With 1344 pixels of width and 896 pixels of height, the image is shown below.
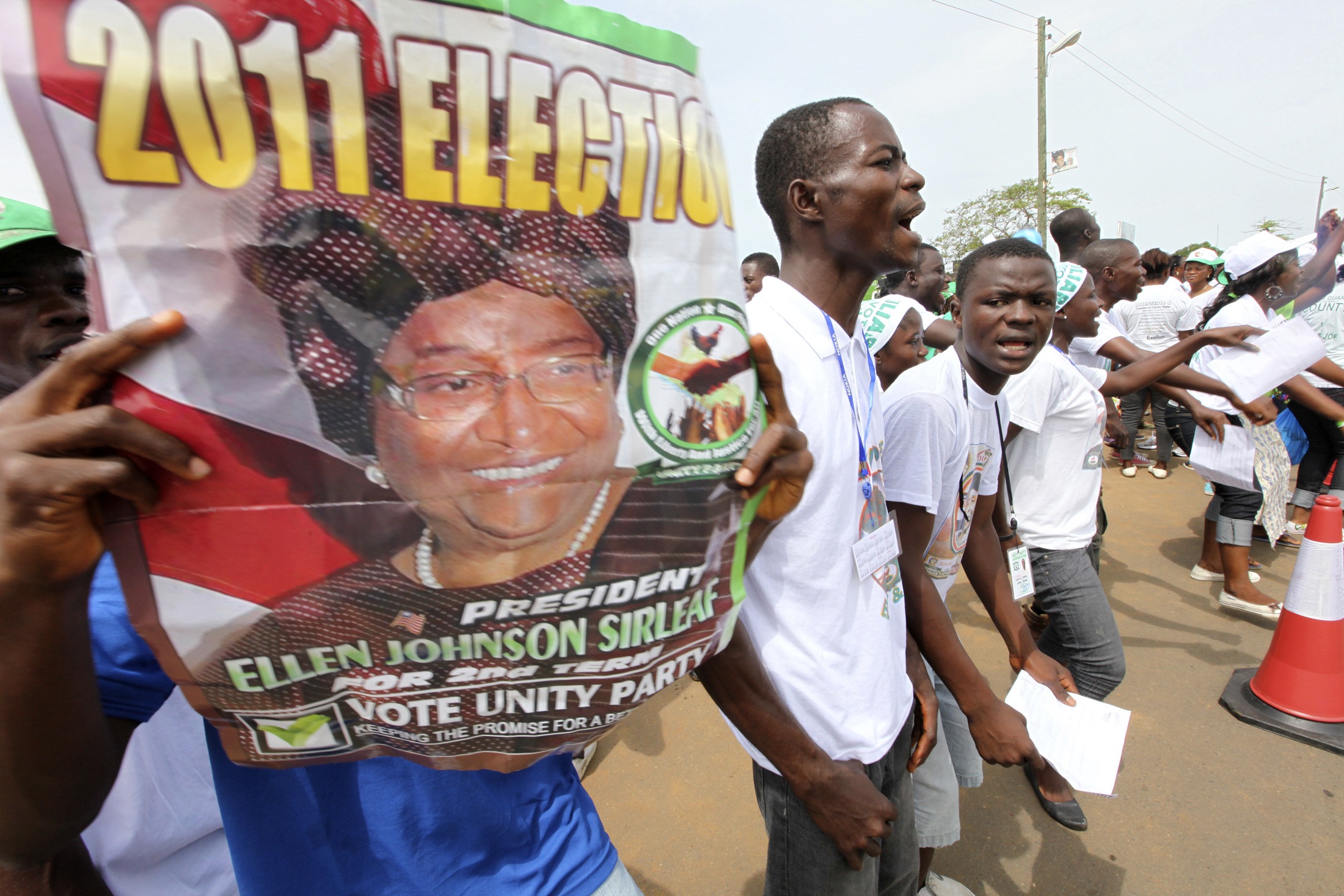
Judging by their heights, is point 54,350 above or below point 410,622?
above

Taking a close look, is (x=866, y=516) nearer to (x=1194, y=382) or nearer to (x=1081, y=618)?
(x=1081, y=618)

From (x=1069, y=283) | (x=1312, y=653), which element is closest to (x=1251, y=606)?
(x=1312, y=653)

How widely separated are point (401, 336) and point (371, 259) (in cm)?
7

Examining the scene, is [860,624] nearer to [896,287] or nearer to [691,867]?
[691,867]

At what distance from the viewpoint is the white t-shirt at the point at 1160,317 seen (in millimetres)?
6168

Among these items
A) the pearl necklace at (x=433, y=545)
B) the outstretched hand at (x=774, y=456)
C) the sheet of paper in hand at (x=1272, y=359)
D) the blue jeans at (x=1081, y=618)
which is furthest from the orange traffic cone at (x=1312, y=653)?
the pearl necklace at (x=433, y=545)

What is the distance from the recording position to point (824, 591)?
1195mm

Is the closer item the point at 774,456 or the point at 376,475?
the point at 376,475

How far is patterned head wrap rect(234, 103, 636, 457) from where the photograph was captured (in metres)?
0.57

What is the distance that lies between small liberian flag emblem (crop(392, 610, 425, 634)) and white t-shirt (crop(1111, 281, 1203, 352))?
7.23 meters

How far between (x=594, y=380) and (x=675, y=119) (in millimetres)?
298

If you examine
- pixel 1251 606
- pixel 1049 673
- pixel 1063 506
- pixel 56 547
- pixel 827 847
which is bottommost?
pixel 1251 606

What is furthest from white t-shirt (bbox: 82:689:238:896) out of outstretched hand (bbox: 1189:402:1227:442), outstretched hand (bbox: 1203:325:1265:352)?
outstretched hand (bbox: 1189:402:1227:442)

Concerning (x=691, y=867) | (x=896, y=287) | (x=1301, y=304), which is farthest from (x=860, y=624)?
(x=896, y=287)
